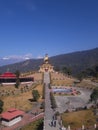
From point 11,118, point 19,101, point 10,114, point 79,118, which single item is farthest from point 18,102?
point 79,118

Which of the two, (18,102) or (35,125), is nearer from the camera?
(35,125)

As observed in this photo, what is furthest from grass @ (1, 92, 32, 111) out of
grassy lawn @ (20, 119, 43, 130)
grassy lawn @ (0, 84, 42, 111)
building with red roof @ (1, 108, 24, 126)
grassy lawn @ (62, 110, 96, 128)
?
grassy lawn @ (62, 110, 96, 128)

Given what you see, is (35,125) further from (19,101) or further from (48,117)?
(19,101)

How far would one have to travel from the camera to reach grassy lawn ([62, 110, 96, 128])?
1604 inches

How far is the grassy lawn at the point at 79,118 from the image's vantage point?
40744 millimetres

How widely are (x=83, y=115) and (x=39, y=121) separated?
8.17m

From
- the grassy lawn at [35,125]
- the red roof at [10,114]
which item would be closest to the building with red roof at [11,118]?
the red roof at [10,114]

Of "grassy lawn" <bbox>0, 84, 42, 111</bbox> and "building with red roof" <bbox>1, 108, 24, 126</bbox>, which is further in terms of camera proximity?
"grassy lawn" <bbox>0, 84, 42, 111</bbox>

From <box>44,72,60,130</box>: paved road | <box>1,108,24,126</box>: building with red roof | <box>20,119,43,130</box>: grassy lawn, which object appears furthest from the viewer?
<box>1,108,24,126</box>: building with red roof

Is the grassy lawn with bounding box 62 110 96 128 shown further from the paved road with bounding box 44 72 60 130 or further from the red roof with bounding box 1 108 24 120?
the red roof with bounding box 1 108 24 120

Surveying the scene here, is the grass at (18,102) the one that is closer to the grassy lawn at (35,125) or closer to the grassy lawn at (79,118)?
the grassy lawn at (35,125)

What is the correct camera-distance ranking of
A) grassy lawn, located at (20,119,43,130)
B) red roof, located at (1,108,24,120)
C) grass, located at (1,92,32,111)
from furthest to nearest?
grass, located at (1,92,32,111), red roof, located at (1,108,24,120), grassy lawn, located at (20,119,43,130)

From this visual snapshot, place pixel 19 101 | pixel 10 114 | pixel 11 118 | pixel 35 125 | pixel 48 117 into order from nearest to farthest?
pixel 48 117
pixel 35 125
pixel 11 118
pixel 10 114
pixel 19 101

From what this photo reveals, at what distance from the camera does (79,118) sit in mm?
44062
